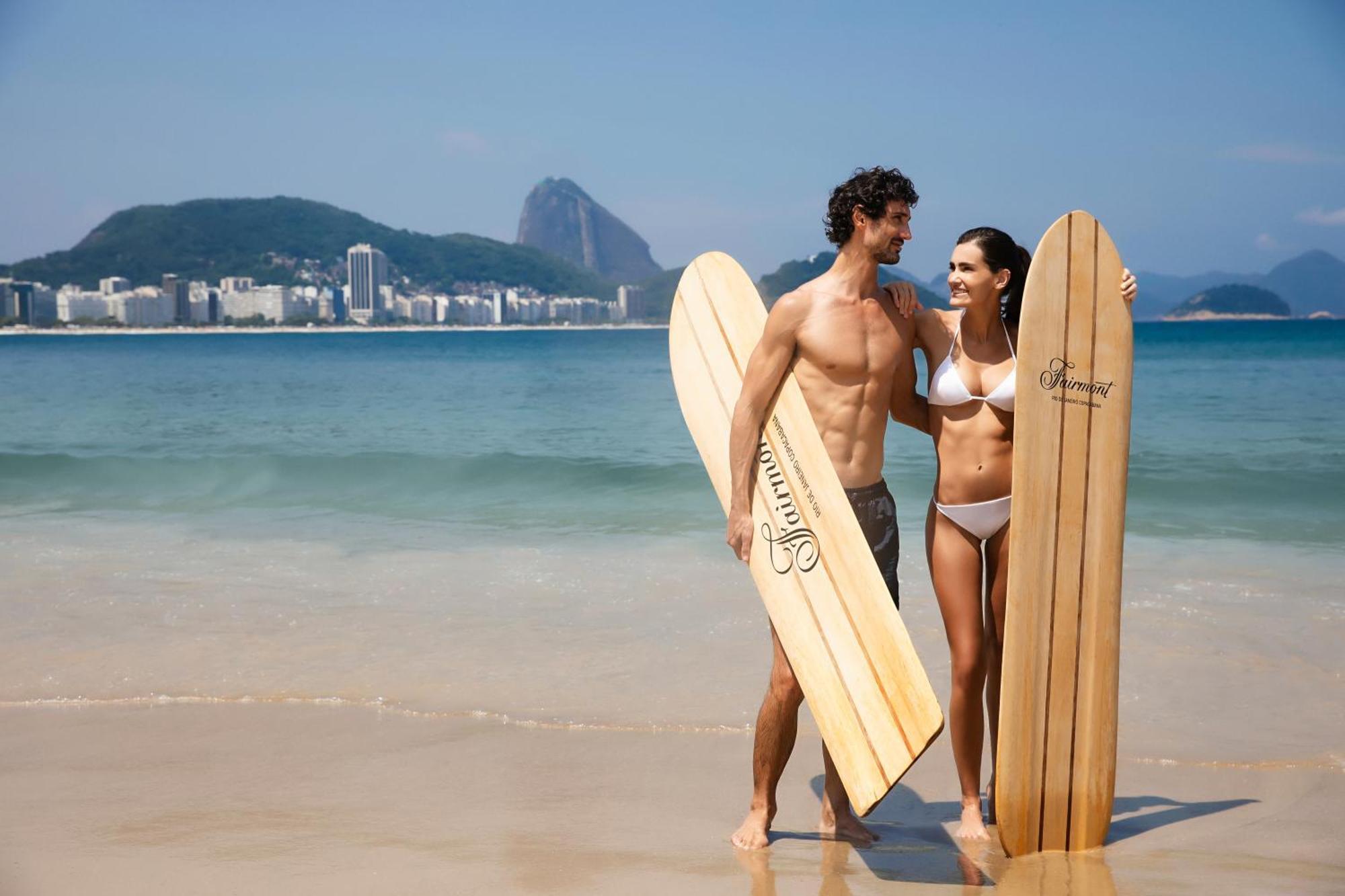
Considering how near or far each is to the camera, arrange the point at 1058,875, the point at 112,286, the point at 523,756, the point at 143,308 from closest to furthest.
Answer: the point at 1058,875, the point at 523,756, the point at 143,308, the point at 112,286

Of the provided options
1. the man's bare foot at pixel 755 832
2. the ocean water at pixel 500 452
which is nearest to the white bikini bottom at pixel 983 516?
the man's bare foot at pixel 755 832

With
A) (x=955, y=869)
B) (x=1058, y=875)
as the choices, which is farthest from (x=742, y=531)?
(x=1058, y=875)

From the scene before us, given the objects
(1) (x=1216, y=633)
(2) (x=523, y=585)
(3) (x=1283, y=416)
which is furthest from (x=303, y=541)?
(3) (x=1283, y=416)

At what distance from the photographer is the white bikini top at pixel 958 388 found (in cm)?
279

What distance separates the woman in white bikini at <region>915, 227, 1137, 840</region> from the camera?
2791mm

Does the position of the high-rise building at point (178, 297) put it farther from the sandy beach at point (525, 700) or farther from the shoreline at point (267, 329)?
the sandy beach at point (525, 700)

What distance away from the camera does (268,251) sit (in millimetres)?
101688

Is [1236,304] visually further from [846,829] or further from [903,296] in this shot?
[846,829]

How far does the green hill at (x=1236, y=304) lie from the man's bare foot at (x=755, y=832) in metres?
113

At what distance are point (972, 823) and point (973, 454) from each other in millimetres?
956

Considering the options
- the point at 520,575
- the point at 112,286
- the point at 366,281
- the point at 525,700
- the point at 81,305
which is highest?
the point at 366,281

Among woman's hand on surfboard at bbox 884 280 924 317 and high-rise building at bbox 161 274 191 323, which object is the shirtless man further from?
high-rise building at bbox 161 274 191 323

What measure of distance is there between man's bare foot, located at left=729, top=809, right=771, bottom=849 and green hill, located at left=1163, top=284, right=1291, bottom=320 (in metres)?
113

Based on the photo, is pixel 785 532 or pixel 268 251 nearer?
pixel 785 532
